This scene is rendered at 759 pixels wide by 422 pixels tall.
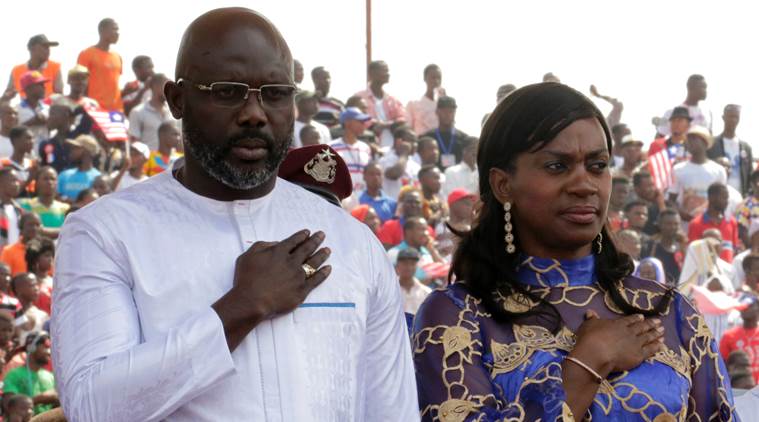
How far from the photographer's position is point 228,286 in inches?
111

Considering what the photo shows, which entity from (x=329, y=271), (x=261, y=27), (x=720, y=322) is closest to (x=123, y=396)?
(x=329, y=271)

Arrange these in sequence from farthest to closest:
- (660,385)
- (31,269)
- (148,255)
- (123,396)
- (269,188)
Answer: (31,269) → (660,385) → (269,188) → (148,255) → (123,396)

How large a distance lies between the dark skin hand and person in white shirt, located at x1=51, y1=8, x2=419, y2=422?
471 mm

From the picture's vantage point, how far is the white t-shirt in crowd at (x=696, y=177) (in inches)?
561

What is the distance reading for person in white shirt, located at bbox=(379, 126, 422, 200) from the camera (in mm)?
13781

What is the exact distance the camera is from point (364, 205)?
39.6 ft

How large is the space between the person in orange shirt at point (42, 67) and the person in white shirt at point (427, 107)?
12.7 feet

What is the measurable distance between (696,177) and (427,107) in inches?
127

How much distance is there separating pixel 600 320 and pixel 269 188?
0.97 metres

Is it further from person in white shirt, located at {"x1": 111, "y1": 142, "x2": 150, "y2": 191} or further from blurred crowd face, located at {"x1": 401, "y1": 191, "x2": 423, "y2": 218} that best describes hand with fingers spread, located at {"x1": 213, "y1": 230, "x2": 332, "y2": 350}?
person in white shirt, located at {"x1": 111, "y1": 142, "x2": 150, "y2": 191}

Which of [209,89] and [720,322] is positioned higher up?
[209,89]

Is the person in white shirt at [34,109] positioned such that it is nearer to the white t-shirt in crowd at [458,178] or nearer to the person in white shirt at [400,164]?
the person in white shirt at [400,164]

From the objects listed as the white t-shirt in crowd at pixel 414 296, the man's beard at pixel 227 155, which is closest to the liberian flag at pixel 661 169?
the white t-shirt in crowd at pixel 414 296

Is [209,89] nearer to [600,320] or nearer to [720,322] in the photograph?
[600,320]
